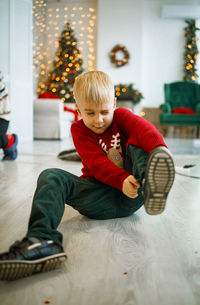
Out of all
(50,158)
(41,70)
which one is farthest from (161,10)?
(50,158)

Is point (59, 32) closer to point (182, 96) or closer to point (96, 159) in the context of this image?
point (182, 96)

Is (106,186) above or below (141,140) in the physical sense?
below

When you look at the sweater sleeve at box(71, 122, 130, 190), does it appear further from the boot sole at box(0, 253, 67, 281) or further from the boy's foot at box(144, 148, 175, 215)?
the boot sole at box(0, 253, 67, 281)

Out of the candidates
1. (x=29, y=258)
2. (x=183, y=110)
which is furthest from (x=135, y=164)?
(x=183, y=110)

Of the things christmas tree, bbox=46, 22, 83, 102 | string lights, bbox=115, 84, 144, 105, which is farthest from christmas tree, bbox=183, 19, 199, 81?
christmas tree, bbox=46, 22, 83, 102

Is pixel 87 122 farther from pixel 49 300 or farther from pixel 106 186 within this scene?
pixel 49 300

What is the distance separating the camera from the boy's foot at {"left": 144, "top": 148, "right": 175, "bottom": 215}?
658 millimetres

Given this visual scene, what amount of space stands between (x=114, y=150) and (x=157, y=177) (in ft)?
0.94

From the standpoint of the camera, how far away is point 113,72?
236 inches

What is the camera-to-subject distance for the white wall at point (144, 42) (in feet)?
19.2

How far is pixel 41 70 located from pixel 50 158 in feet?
13.0

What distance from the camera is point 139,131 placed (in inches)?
31.6

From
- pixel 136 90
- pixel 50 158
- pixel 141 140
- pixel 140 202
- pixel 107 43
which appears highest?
pixel 107 43

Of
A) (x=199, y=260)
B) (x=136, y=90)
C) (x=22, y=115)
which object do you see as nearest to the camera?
(x=199, y=260)
